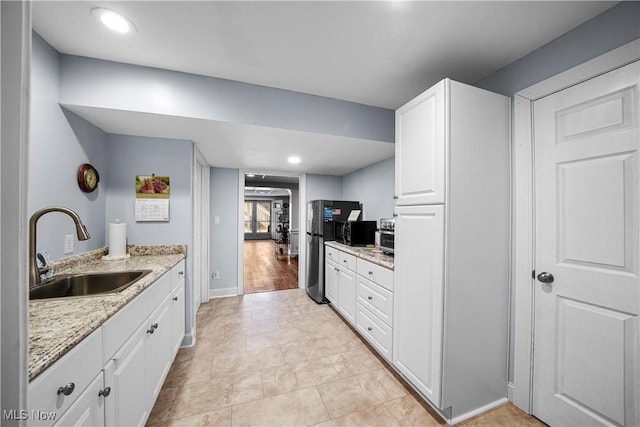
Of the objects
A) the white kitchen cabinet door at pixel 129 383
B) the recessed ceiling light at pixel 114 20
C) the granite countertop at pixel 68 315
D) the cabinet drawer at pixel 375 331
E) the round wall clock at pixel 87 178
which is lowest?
the cabinet drawer at pixel 375 331

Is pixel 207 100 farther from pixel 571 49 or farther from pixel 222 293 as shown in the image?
pixel 222 293

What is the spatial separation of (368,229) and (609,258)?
6.46 ft

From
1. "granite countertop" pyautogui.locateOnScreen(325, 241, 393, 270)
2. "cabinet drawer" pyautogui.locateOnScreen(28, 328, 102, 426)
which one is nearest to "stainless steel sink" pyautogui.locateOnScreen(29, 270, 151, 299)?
"cabinet drawer" pyautogui.locateOnScreen(28, 328, 102, 426)

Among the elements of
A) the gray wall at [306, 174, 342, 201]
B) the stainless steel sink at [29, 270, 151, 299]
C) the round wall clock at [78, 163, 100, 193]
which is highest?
the gray wall at [306, 174, 342, 201]

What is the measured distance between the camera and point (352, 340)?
2385mm

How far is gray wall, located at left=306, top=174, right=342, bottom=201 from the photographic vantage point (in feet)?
13.2

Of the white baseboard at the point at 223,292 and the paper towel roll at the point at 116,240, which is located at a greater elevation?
the paper towel roll at the point at 116,240

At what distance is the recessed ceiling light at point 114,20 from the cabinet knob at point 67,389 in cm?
169

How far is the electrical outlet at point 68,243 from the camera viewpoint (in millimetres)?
1604

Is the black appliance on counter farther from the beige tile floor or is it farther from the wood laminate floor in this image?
the wood laminate floor

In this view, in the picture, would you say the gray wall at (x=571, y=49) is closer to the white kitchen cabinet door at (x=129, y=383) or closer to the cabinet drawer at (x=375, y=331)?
the cabinet drawer at (x=375, y=331)

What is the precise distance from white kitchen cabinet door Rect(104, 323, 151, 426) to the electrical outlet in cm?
88

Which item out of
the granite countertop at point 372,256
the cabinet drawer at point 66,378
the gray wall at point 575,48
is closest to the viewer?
the cabinet drawer at point 66,378

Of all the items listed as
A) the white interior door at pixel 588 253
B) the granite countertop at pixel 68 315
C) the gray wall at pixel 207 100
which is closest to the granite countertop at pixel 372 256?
the white interior door at pixel 588 253
